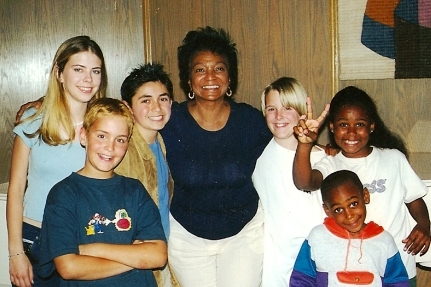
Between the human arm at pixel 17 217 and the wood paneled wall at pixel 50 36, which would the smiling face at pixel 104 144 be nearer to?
the human arm at pixel 17 217

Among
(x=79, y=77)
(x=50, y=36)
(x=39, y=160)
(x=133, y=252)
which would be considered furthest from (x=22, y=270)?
(x=50, y=36)

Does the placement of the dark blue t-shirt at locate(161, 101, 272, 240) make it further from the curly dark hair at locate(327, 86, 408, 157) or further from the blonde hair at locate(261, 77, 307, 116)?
the curly dark hair at locate(327, 86, 408, 157)

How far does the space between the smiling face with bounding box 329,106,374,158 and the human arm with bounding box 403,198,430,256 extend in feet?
1.26

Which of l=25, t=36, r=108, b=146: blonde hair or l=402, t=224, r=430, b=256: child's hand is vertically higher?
l=25, t=36, r=108, b=146: blonde hair

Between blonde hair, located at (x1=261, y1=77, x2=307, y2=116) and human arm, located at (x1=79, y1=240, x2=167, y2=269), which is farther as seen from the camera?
blonde hair, located at (x1=261, y1=77, x2=307, y2=116)

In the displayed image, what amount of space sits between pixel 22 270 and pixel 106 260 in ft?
1.65

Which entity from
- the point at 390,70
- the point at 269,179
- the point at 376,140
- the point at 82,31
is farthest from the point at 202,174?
the point at 82,31

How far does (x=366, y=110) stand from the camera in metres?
2.15

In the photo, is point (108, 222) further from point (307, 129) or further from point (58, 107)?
point (307, 129)

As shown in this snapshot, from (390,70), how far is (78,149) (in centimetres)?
184

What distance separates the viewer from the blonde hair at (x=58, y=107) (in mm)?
2053

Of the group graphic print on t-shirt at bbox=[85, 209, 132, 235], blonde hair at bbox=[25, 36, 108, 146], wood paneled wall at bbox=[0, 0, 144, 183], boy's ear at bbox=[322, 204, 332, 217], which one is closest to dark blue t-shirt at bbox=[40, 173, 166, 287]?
graphic print on t-shirt at bbox=[85, 209, 132, 235]

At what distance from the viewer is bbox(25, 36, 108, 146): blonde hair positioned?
6.73ft

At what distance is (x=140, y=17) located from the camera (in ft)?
10.8
